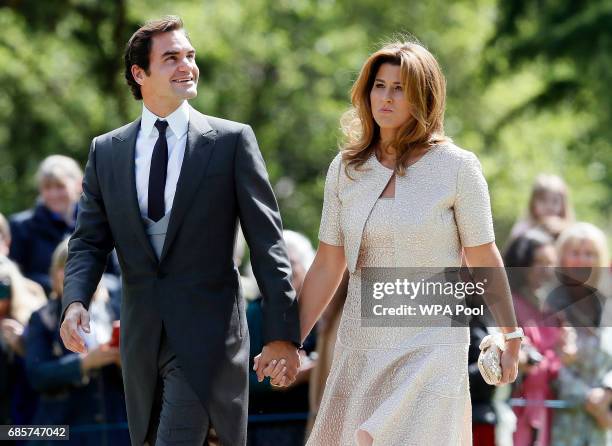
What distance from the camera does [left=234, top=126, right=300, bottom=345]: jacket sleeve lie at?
5445 mm

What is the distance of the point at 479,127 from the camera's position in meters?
23.1

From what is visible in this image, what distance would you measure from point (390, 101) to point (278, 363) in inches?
46.8

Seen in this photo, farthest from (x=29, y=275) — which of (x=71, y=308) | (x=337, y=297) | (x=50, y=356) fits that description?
(x=71, y=308)

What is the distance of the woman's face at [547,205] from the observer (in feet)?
32.5

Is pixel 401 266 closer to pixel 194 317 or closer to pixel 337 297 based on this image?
pixel 194 317

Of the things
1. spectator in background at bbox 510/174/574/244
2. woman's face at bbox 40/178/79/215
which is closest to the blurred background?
spectator in background at bbox 510/174/574/244

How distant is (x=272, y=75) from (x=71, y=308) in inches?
650

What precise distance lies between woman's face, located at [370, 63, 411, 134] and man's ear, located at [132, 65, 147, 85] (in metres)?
1.00

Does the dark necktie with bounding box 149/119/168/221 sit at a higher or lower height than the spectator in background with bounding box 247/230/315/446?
higher

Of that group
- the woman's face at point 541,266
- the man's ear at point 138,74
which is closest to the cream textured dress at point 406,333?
the man's ear at point 138,74

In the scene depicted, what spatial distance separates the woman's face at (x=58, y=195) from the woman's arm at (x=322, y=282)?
403 cm

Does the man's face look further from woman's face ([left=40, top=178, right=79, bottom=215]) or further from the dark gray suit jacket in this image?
woman's face ([left=40, top=178, right=79, bottom=215])

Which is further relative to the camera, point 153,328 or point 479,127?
point 479,127

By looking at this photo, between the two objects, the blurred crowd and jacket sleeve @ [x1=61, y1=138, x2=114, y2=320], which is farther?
the blurred crowd
